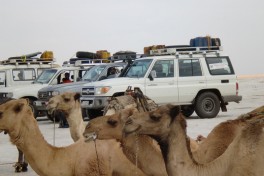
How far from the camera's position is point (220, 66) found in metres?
21.2

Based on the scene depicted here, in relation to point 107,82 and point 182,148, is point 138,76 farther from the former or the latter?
point 182,148

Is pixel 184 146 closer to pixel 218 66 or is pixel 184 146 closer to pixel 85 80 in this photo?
pixel 218 66

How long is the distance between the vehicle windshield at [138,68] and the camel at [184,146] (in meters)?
13.8

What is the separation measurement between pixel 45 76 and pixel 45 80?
1.26 ft

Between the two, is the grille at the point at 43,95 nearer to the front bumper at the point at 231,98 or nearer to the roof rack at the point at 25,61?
the roof rack at the point at 25,61

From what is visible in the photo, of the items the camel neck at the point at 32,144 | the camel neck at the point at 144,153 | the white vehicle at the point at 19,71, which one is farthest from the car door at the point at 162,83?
the camel neck at the point at 144,153

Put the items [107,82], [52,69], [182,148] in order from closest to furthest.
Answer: [182,148] < [107,82] < [52,69]

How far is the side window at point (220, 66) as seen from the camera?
2100 centimetres

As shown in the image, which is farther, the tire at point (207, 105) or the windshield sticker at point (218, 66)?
the windshield sticker at point (218, 66)

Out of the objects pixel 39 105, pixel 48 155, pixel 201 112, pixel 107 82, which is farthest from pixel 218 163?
pixel 39 105

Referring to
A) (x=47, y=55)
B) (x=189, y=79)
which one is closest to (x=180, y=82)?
(x=189, y=79)

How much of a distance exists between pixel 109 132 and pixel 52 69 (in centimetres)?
1747

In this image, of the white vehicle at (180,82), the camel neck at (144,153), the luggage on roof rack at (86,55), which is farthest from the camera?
the luggage on roof rack at (86,55)

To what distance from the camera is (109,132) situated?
7074 millimetres
